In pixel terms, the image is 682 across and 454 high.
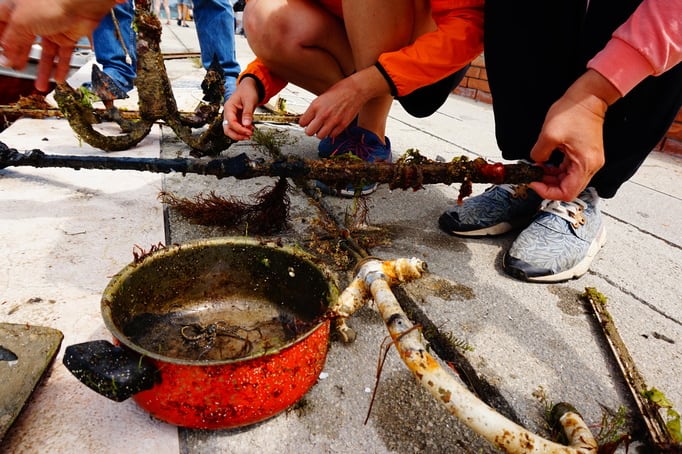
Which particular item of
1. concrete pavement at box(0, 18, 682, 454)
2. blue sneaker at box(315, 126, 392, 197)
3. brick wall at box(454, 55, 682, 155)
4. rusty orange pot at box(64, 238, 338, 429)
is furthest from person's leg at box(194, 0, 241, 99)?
brick wall at box(454, 55, 682, 155)

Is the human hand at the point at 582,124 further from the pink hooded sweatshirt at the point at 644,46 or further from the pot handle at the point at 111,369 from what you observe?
the pot handle at the point at 111,369

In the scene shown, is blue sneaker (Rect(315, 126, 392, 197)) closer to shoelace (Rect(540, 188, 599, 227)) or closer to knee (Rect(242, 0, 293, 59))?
knee (Rect(242, 0, 293, 59))

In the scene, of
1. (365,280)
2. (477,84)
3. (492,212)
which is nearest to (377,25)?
(492,212)

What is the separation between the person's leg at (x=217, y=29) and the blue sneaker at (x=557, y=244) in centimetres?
247

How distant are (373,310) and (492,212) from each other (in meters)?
0.84

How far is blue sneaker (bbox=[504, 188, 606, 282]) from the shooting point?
5.38 feet

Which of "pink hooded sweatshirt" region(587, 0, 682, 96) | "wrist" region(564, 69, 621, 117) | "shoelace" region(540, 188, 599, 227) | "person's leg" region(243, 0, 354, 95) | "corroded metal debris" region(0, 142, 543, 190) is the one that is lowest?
"shoelace" region(540, 188, 599, 227)

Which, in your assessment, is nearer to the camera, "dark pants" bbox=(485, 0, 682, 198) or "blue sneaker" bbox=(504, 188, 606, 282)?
"dark pants" bbox=(485, 0, 682, 198)

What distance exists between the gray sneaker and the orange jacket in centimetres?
59

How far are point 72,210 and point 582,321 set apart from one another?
2032mm

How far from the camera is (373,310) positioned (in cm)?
141

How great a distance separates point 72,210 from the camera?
5.96 ft

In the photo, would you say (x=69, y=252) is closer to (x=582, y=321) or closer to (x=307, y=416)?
(x=307, y=416)

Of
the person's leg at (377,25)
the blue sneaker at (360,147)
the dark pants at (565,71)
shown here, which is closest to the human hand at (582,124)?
the dark pants at (565,71)
